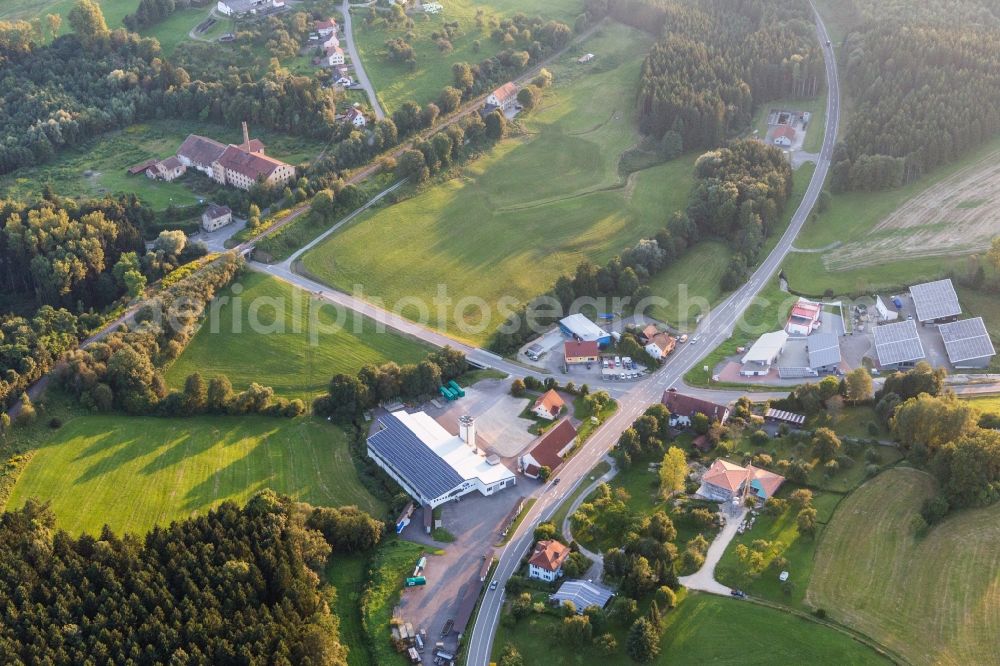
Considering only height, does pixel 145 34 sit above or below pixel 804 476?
above

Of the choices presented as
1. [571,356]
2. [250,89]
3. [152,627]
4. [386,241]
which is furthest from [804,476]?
[250,89]

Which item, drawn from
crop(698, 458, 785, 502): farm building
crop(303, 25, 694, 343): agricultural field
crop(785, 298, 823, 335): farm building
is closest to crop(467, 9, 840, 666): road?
crop(785, 298, 823, 335): farm building

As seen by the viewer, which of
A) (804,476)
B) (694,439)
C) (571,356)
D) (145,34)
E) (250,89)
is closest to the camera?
(804,476)

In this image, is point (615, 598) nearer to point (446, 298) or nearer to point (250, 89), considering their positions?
point (446, 298)

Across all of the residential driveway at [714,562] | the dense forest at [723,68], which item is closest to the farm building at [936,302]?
the residential driveway at [714,562]

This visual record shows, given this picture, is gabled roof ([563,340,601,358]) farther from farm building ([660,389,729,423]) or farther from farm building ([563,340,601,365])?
farm building ([660,389,729,423])

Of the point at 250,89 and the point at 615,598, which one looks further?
the point at 250,89
